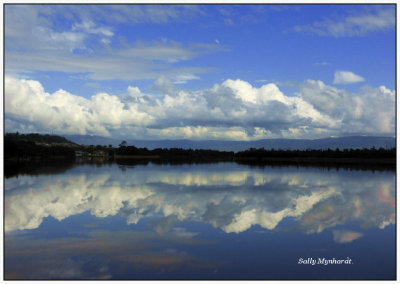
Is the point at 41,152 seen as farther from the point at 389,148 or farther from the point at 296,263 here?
the point at 296,263

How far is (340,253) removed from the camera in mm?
7902

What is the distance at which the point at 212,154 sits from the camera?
546 feet

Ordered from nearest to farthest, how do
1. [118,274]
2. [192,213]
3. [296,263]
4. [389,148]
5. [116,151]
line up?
1. [118,274]
2. [296,263]
3. [192,213]
4. [389,148]
5. [116,151]

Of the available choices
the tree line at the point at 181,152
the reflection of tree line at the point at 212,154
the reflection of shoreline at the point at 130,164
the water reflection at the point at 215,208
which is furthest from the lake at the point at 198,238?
the tree line at the point at 181,152

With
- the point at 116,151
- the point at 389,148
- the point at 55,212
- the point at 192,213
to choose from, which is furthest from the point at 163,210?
the point at 116,151

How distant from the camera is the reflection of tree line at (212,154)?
89812 mm

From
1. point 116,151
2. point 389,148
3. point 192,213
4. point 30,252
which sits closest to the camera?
point 30,252

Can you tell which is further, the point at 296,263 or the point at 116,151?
the point at 116,151

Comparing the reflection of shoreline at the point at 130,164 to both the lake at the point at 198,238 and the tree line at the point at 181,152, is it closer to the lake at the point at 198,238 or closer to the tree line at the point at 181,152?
the tree line at the point at 181,152

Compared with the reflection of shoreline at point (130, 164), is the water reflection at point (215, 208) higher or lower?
higher

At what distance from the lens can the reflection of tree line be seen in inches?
3536

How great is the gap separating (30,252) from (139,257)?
239cm

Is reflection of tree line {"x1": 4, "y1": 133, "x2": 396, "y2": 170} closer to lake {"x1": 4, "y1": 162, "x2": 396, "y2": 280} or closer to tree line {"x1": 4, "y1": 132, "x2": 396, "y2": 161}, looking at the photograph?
tree line {"x1": 4, "y1": 132, "x2": 396, "y2": 161}

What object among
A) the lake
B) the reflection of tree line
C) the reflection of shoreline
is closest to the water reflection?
the lake
